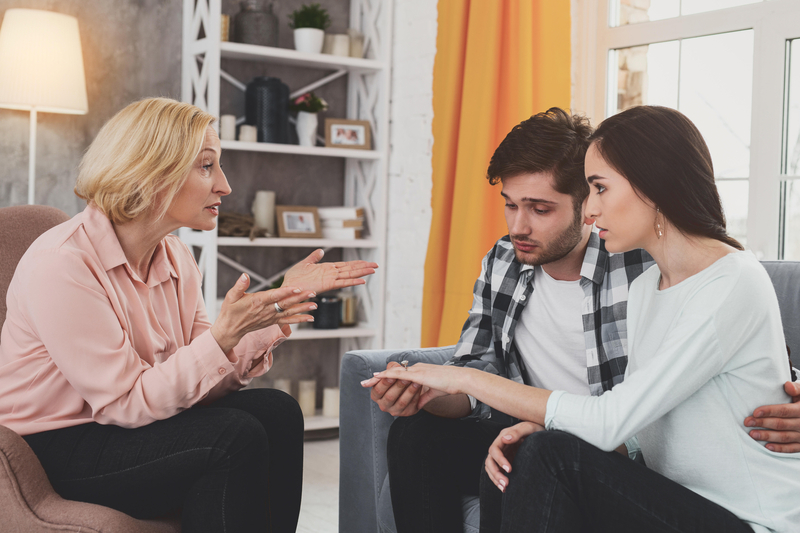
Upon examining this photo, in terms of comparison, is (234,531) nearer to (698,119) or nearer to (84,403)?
(84,403)

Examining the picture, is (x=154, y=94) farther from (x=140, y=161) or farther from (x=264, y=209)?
(x=140, y=161)

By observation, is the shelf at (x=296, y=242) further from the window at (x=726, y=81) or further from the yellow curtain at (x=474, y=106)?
the window at (x=726, y=81)

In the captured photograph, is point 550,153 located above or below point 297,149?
below

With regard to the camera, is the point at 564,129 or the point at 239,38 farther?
the point at 239,38

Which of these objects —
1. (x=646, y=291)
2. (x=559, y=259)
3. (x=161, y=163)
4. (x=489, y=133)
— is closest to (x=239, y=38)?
(x=489, y=133)

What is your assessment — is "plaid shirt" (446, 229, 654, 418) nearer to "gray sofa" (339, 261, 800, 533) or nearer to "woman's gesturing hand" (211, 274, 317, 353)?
"gray sofa" (339, 261, 800, 533)

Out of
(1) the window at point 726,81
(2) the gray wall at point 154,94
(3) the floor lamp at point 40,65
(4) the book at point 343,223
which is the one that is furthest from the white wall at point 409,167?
(3) the floor lamp at point 40,65

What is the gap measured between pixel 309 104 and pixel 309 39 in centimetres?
27

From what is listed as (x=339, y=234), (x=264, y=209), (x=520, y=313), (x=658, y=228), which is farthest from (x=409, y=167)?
(x=658, y=228)

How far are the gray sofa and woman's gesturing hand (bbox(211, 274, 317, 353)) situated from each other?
412 millimetres

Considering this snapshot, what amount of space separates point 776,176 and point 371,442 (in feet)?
4.99

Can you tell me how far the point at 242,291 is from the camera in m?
1.36

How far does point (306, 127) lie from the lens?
10.2 feet

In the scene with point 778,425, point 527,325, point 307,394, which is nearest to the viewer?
point 778,425
